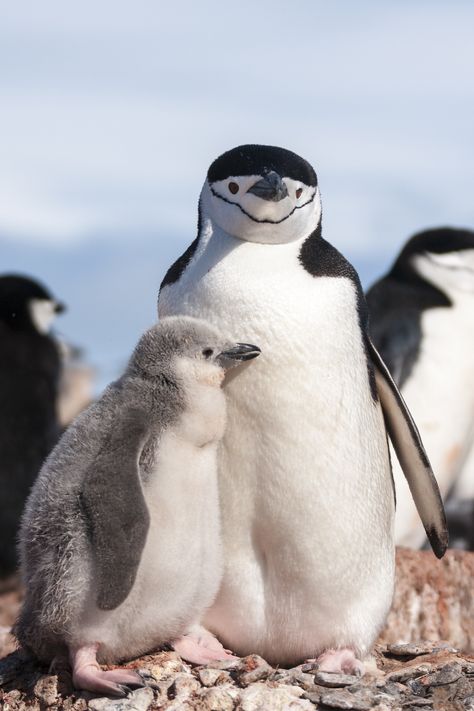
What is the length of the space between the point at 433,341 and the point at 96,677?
515 cm

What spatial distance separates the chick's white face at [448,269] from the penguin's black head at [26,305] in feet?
11.9

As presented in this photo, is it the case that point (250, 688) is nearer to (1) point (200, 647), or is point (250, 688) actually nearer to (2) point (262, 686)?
(2) point (262, 686)

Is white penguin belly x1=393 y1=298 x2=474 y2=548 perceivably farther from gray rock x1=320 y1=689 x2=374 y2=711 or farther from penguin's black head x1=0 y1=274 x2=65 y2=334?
gray rock x1=320 y1=689 x2=374 y2=711

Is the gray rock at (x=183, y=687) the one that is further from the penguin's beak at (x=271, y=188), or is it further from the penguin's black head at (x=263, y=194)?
the penguin's beak at (x=271, y=188)

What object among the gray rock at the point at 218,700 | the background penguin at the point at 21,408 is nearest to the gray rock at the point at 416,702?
the gray rock at the point at 218,700

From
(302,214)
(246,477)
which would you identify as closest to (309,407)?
(246,477)

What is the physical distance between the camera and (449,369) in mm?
8930

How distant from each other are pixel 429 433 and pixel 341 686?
436 centimetres

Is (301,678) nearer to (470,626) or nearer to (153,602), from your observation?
(153,602)

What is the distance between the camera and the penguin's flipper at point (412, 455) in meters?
4.99

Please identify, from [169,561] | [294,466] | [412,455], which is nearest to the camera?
[169,561]

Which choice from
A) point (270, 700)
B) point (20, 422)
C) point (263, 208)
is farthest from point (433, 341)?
point (270, 700)

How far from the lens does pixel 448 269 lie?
9516 mm

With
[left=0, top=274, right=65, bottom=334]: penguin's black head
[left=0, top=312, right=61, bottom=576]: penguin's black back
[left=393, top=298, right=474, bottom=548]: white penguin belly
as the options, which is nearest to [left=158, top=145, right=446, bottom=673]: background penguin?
[left=393, top=298, right=474, bottom=548]: white penguin belly
